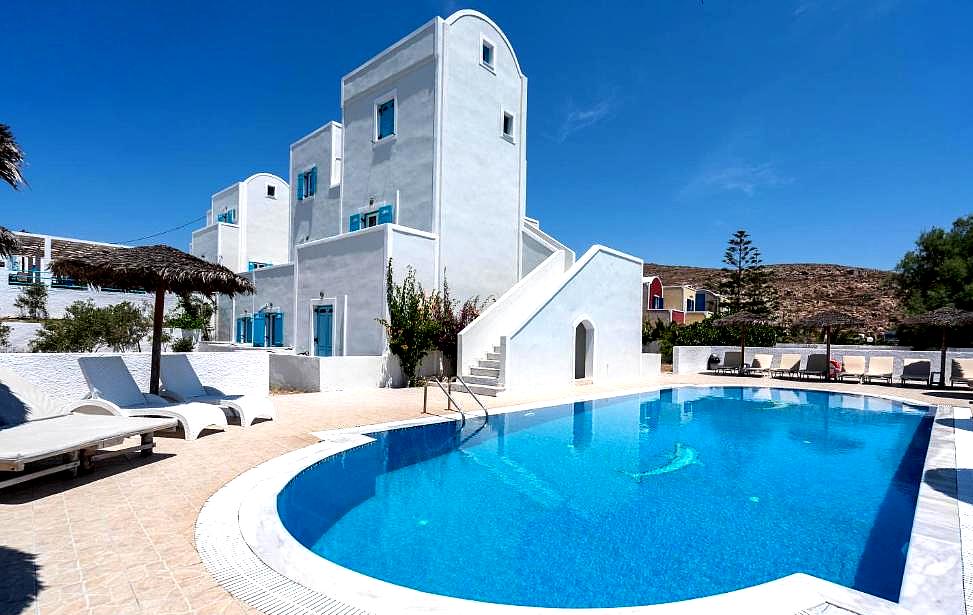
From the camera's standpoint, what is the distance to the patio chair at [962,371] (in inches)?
642

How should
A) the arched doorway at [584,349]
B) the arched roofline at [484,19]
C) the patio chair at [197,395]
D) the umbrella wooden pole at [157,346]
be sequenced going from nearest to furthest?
1. the patio chair at [197,395]
2. the umbrella wooden pole at [157,346]
3. the arched roofline at [484,19]
4. the arched doorway at [584,349]

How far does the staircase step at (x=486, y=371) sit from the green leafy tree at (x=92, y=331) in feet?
46.3

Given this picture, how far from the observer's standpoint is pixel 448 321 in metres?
15.8

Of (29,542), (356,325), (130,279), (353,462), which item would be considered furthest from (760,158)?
(29,542)

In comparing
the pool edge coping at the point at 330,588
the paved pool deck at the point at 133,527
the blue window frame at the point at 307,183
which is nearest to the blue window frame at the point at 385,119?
the blue window frame at the point at 307,183

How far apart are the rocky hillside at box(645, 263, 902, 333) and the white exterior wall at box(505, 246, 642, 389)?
35.3 meters

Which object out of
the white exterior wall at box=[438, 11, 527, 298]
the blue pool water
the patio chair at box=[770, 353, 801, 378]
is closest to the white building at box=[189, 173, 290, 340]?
the white exterior wall at box=[438, 11, 527, 298]

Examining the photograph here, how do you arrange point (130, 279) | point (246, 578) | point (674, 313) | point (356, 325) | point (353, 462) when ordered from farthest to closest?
1. point (674, 313)
2. point (356, 325)
3. point (130, 279)
4. point (353, 462)
5. point (246, 578)

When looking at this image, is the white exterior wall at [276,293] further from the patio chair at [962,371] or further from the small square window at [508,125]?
the patio chair at [962,371]

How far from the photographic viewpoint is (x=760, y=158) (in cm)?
2288

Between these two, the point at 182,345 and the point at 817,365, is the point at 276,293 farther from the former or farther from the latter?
the point at 817,365

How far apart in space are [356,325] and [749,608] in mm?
14179

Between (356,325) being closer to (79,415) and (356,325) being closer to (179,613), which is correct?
(79,415)

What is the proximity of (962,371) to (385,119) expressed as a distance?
77.1 ft
